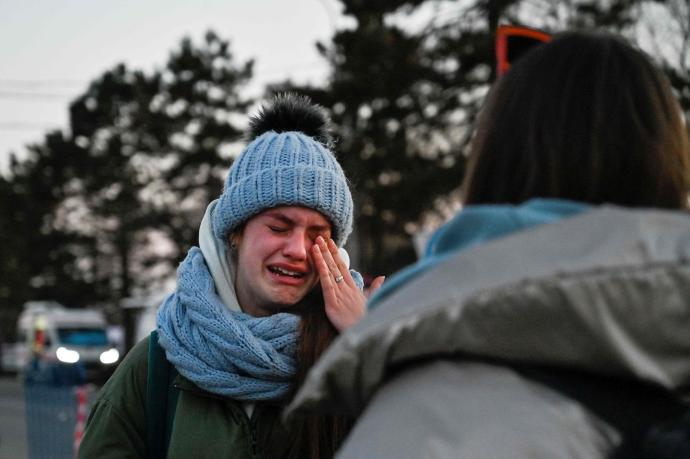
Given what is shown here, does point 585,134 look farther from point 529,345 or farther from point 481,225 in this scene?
point 529,345

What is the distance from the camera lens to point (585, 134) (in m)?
1.32

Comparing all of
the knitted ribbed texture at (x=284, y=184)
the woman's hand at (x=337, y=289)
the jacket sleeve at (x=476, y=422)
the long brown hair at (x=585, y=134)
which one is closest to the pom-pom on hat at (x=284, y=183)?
the knitted ribbed texture at (x=284, y=184)

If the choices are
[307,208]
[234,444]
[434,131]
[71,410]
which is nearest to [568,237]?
[234,444]

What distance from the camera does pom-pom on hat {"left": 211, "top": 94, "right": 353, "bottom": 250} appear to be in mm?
2805

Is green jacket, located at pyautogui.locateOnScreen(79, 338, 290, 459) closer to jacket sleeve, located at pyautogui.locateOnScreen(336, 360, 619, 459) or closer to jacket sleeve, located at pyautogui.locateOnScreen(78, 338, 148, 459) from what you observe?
jacket sleeve, located at pyautogui.locateOnScreen(78, 338, 148, 459)

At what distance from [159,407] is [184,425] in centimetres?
12

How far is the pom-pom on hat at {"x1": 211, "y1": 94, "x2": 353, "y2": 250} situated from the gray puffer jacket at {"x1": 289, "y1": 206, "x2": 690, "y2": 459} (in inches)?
63.9

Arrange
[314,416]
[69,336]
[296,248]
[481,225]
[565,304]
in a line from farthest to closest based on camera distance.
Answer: [69,336] < [296,248] < [314,416] < [481,225] < [565,304]

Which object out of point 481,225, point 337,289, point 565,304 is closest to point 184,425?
point 337,289

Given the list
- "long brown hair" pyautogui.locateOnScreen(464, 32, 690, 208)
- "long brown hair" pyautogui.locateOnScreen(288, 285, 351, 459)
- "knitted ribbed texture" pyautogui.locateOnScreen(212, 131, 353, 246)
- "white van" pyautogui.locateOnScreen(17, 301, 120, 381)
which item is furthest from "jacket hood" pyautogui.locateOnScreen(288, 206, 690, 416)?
"white van" pyautogui.locateOnScreen(17, 301, 120, 381)

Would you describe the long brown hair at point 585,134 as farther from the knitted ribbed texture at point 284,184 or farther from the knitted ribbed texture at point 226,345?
the knitted ribbed texture at point 284,184

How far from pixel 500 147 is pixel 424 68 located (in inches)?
806

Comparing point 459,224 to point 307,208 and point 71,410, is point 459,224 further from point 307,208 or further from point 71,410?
point 71,410

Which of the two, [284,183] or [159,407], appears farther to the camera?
[284,183]
